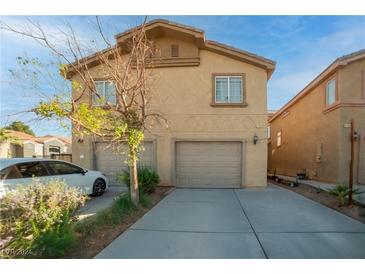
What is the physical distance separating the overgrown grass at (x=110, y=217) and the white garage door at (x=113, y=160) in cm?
378

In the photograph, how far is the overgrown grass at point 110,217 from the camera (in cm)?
450

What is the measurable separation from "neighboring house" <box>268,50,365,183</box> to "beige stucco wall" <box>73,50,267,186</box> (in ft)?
10.7

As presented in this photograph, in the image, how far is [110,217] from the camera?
17.1 ft

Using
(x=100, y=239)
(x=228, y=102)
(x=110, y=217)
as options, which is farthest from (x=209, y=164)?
(x=100, y=239)

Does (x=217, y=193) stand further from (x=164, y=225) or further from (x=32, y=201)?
(x=32, y=201)

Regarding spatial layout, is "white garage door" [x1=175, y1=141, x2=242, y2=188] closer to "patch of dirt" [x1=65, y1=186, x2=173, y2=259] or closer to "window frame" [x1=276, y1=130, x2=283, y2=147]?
"patch of dirt" [x1=65, y1=186, x2=173, y2=259]

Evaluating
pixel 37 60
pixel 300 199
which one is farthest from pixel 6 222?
pixel 300 199

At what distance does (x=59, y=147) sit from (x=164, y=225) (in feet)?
77.8

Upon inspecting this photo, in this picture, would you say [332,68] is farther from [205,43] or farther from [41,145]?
[41,145]

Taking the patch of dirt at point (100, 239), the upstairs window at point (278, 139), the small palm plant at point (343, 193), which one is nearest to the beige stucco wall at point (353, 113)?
the small palm plant at point (343, 193)

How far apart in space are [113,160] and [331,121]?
10296 millimetres

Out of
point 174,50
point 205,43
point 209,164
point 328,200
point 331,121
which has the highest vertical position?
point 205,43

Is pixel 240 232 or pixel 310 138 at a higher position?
pixel 310 138

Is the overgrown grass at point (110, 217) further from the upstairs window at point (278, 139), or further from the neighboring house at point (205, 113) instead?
the upstairs window at point (278, 139)
